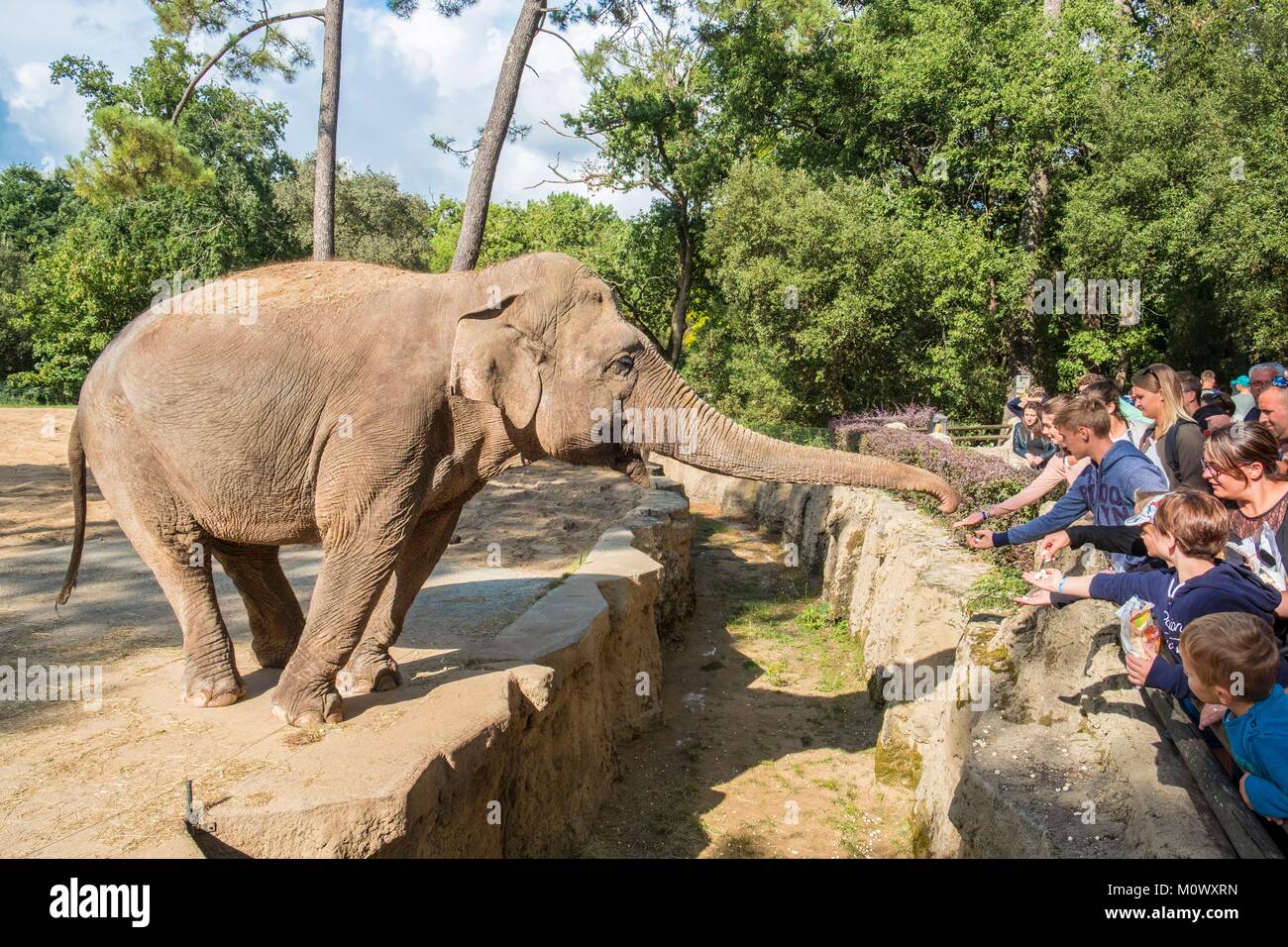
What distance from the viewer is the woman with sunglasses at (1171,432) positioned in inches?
215

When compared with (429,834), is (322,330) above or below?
above

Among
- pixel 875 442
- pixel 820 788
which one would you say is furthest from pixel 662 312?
pixel 820 788

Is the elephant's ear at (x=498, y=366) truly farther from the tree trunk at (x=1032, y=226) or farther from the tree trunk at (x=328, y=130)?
the tree trunk at (x=1032, y=226)

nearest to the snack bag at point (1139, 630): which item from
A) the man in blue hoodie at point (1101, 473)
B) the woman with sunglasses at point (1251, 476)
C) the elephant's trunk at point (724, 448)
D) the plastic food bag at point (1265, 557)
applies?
the plastic food bag at point (1265, 557)

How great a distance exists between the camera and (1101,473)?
15.7 feet

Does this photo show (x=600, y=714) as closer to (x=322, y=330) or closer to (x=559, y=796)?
(x=559, y=796)

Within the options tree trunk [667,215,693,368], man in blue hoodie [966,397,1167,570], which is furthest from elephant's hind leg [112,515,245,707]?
tree trunk [667,215,693,368]

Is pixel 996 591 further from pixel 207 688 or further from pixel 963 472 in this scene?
pixel 207 688

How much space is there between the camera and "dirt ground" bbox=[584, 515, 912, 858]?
6023 millimetres

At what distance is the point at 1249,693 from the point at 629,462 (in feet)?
8.57

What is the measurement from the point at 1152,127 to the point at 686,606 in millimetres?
14638

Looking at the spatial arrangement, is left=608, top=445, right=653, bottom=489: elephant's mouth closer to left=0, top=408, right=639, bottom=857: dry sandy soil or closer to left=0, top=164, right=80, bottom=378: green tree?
left=0, top=408, right=639, bottom=857: dry sandy soil

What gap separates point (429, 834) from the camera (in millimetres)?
3430

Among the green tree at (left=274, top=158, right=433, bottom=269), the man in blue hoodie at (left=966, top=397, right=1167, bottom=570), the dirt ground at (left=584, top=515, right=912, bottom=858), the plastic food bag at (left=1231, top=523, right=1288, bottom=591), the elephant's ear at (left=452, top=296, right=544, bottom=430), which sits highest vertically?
the green tree at (left=274, top=158, right=433, bottom=269)
